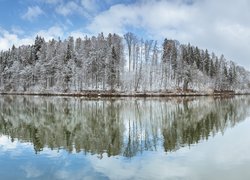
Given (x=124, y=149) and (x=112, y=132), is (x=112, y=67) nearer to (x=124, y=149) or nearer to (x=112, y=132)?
(x=112, y=132)

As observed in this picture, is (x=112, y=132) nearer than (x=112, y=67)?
Yes

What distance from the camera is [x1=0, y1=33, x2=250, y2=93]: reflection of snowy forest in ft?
325

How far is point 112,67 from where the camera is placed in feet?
312

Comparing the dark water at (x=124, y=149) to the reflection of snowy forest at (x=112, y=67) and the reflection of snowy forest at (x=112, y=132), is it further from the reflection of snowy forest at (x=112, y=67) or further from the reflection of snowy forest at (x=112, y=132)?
the reflection of snowy forest at (x=112, y=67)

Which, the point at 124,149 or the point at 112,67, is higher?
the point at 112,67

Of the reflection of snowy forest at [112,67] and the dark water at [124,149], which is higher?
the reflection of snowy forest at [112,67]

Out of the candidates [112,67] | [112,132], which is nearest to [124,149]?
[112,132]

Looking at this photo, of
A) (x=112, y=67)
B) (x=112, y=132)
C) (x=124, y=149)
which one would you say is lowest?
(x=124, y=149)

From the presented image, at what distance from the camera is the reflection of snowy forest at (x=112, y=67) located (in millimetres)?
99125

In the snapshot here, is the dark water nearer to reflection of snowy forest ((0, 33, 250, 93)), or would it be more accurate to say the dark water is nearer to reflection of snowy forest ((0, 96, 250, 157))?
reflection of snowy forest ((0, 96, 250, 157))

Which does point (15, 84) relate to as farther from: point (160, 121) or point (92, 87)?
point (160, 121)

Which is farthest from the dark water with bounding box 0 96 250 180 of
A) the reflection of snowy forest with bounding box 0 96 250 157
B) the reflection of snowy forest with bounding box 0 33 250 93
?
the reflection of snowy forest with bounding box 0 33 250 93

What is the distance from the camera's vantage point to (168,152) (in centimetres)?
1969

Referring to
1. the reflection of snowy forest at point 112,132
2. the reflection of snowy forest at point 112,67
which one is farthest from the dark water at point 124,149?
the reflection of snowy forest at point 112,67
